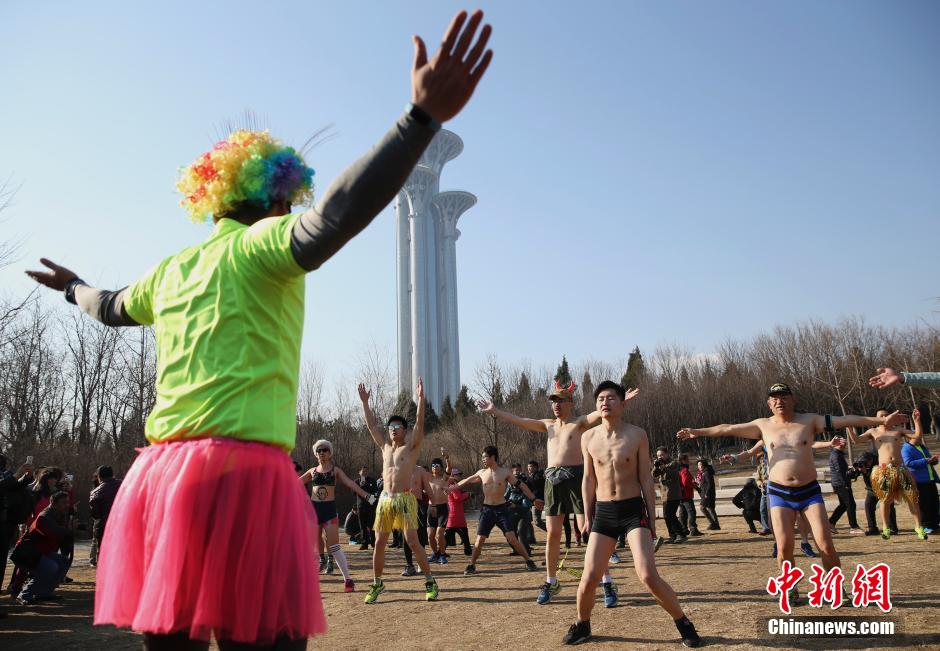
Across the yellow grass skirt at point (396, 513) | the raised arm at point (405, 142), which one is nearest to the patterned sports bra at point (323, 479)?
the yellow grass skirt at point (396, 513)

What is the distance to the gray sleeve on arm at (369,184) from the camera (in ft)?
5.29

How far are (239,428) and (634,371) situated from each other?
53252 millimetres

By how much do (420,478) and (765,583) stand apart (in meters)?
7.27

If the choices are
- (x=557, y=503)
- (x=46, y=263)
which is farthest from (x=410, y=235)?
(x=46, y=263)

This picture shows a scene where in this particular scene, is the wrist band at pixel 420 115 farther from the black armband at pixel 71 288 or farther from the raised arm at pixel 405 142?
the black armband at pixel 71 288

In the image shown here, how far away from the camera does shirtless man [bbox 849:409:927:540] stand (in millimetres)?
11725

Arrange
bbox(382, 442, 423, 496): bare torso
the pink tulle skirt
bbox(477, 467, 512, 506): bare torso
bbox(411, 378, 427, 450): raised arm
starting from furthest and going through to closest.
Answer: bbox(477, 467, 512, 506): bare torso < bbox(382, 442, 423, 496): bare torso < bbox(411, 378, 427, 450): raised arm < the pink tulle skirt

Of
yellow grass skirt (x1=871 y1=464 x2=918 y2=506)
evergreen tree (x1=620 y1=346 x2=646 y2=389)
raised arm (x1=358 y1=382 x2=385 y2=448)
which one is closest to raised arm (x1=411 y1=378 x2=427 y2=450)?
raised arm (x1=358 y1=382 x2=385 y2=448)

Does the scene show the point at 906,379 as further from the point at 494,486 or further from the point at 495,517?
the point at 495,517

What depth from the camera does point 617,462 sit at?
6.41 m

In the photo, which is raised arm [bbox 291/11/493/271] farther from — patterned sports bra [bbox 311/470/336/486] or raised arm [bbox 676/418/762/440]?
patterned sports bra [bbox 311/470/336/486]

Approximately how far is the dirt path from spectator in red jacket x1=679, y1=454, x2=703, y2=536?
2850mm

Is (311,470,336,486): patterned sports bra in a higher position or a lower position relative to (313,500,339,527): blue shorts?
higher

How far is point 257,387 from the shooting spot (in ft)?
6.33
